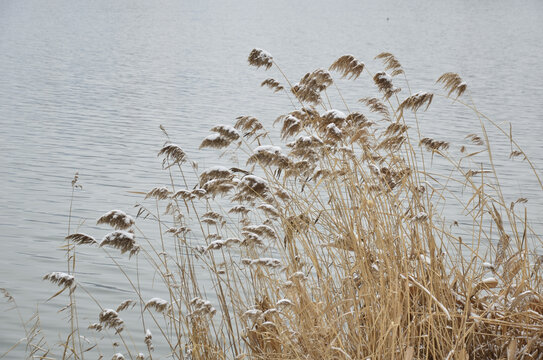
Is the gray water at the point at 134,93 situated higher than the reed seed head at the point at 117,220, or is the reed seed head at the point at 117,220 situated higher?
the gray water at the point at 134,93

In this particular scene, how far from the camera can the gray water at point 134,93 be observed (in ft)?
23.9

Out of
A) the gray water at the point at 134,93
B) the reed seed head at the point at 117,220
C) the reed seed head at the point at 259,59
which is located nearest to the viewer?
the reed seed head at the point at 117,220

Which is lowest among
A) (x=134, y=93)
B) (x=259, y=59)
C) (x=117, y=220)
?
(x=117, y=220)

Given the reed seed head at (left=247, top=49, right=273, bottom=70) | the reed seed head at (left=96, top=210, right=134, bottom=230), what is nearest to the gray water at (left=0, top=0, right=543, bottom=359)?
the reed seed head at (left=96, top=210, right=134, bottom=230)

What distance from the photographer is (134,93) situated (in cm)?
1675

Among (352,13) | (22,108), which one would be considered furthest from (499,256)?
(352,13)

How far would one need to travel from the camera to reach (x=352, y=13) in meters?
53.2

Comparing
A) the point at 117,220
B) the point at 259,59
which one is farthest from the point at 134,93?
the point at 117,220

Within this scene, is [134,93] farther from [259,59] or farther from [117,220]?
[117,220]

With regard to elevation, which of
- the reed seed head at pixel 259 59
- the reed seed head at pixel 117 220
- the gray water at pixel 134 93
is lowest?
the reed seed head at pixel 117 220

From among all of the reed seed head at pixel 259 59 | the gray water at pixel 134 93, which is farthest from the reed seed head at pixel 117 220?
A: the gray water at pixel 134 93

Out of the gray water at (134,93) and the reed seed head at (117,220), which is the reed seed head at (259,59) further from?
the gray water at (134,93)

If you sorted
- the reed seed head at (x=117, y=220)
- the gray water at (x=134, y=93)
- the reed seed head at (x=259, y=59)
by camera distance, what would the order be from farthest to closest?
1. the gray water at (x=134, y=93)
2. the reed seed head at (x=259, y=59)
3. the reed seed head at (x=117, y=220)

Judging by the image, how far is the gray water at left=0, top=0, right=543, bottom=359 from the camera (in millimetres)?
7297
